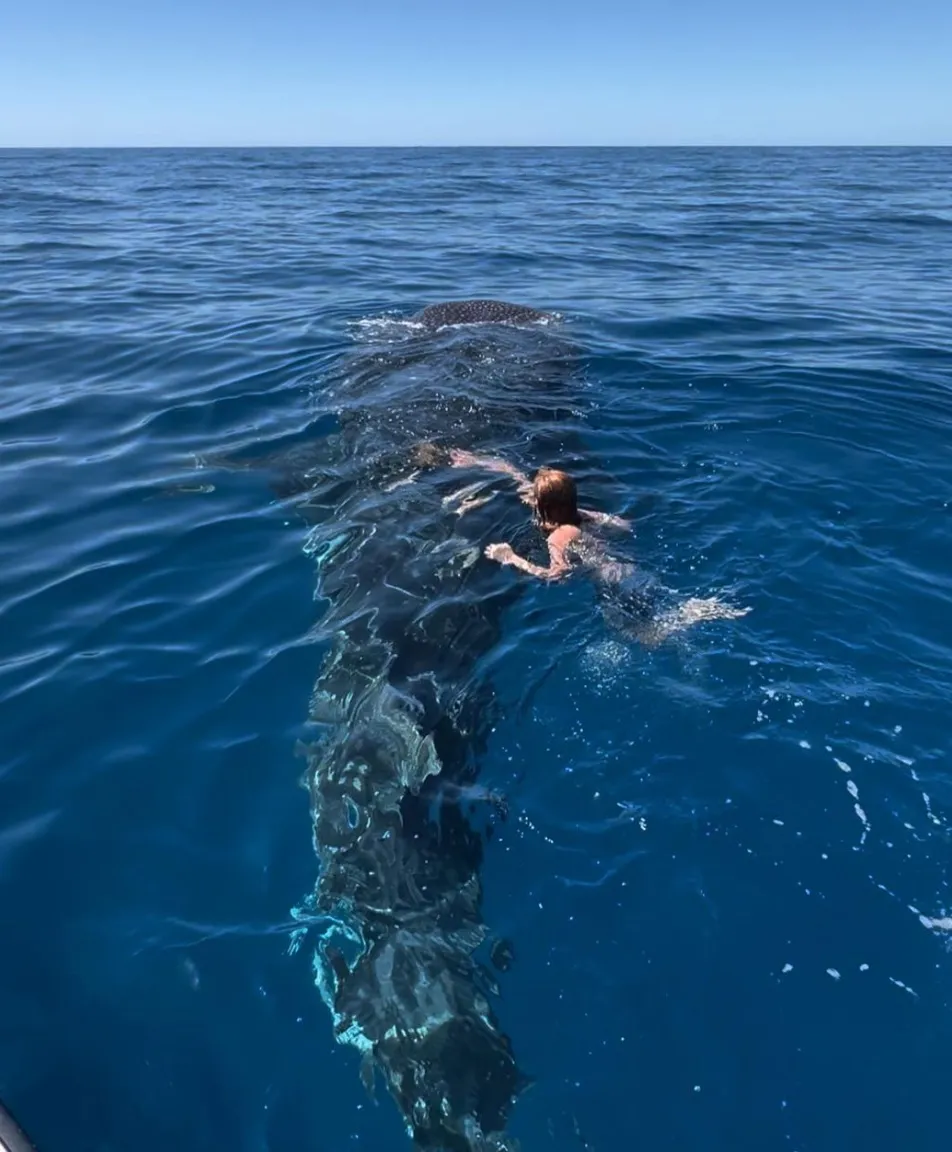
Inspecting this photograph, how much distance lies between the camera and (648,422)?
12.7 meters

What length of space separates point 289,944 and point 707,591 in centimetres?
490

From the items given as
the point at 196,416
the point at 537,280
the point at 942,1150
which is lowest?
the point at 537,280

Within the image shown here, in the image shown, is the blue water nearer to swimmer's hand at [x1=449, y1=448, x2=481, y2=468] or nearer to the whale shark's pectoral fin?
the whale shark's pectoral fin

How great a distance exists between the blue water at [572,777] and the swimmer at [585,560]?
0.80 feet

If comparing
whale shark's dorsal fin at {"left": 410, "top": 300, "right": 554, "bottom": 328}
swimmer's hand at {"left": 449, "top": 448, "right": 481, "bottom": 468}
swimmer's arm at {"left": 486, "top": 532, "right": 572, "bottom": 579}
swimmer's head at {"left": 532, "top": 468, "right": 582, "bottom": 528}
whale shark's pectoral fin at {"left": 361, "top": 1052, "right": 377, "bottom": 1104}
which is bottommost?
whale shark's dorsal fin at {"left": 410, "top": 300, "right": 554, "bottom": 328}

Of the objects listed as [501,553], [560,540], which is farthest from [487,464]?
[560,540]

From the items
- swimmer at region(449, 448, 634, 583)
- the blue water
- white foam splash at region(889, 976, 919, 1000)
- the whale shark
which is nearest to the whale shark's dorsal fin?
the blue water

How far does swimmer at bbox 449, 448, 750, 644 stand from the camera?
8.09 meters

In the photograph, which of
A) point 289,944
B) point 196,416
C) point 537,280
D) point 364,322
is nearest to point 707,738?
point 289,944

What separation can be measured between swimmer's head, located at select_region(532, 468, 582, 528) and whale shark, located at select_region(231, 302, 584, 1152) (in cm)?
71

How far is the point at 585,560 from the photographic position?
8.70 meters

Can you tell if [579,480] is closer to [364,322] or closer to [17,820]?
[17,820]

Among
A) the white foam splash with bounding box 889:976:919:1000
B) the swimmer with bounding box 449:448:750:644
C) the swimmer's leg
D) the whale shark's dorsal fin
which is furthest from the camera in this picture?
the whale shark's dorsal fin

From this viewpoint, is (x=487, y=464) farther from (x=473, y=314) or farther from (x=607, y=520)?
(x=473, y=314)
